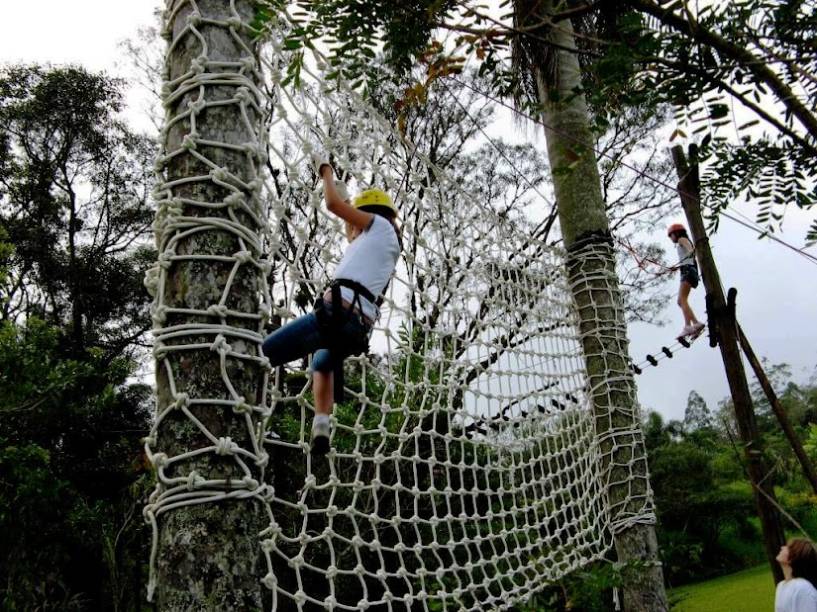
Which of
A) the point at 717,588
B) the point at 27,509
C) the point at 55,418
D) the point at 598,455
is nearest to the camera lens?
the point at 598,455

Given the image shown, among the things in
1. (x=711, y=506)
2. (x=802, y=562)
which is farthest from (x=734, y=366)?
(x=711, y=506)

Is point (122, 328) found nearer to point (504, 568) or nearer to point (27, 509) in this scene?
point (27, 509)

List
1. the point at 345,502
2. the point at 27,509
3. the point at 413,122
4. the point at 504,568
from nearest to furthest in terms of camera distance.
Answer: the point at 504,568, the point at 345,502, the point at 27,509, the point at 413,122

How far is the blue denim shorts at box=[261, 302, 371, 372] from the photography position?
4.17 feet

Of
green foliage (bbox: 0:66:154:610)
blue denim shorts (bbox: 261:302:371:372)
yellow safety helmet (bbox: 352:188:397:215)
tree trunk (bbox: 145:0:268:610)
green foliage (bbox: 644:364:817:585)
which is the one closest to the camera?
tree trunk (bbox: 145:0:268:610)

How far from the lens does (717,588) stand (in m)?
8.33

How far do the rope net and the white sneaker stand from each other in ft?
0.11

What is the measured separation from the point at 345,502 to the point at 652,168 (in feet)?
20.7

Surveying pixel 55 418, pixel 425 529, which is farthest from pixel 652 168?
pixel 55 418

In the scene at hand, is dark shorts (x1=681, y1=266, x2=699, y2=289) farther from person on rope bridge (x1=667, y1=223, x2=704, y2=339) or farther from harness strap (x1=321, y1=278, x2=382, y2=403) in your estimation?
harness strap (x1=321, y1=278, x2=382, y2=403)

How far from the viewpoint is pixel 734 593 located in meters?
7.59

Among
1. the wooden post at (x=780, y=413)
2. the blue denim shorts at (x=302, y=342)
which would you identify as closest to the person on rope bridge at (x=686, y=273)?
the wooden post at (x=780, y=413)

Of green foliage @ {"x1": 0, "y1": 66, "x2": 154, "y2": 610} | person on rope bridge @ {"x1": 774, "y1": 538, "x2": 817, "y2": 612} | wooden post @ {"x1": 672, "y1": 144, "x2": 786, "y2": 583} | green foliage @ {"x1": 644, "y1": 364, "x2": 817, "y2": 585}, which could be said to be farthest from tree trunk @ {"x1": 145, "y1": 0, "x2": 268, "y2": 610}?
green foliage @ {"x1": 644, "y1": 364, "x2": 817, "y2": 585}

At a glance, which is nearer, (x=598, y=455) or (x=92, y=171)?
(x=598, y=455)
